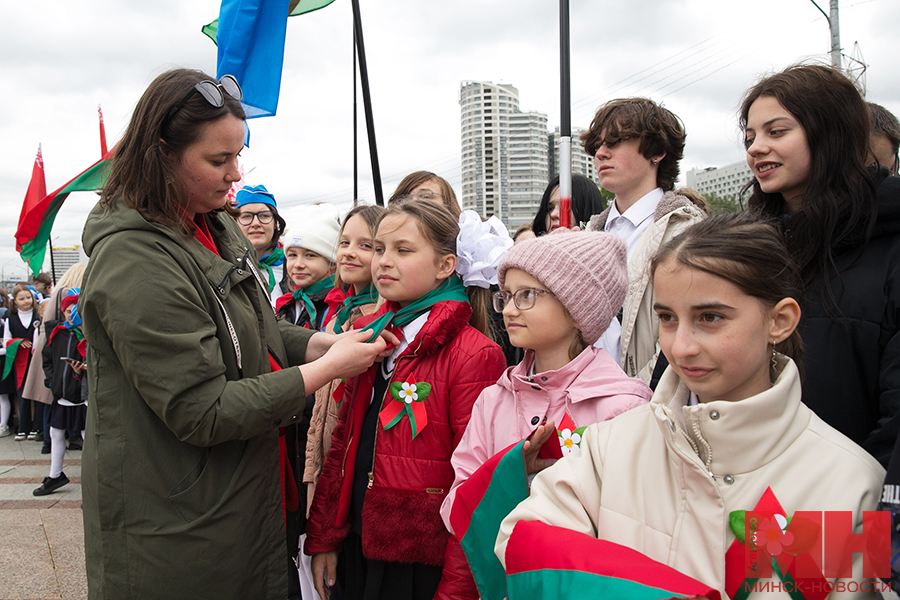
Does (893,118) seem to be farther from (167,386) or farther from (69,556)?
(69,556)

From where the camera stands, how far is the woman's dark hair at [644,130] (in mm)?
2639

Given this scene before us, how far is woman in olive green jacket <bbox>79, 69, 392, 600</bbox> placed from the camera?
1.65 m

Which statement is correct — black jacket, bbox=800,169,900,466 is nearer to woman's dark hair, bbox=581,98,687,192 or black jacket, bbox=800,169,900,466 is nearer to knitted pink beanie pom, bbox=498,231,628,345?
knitted pink beanie pom, bbox=498,231,628,345

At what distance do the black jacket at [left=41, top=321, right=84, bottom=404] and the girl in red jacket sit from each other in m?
5.62

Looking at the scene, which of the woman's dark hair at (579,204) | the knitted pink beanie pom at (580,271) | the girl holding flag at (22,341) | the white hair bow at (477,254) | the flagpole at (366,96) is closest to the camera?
the knitted pink beanie pom at (580,271)

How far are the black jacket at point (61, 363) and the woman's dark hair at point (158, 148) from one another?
580 centimetres

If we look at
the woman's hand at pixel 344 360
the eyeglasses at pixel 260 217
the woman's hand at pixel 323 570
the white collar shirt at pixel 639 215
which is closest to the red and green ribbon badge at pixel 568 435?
the woman's hand at pixel 344 360

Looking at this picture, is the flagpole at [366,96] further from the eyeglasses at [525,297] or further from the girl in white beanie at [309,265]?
the eyeglasses at [525,297]

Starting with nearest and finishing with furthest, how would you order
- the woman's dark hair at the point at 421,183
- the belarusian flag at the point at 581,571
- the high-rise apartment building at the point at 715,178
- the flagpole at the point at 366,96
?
the belarusian flag at the point at 581,571 → the woman's dark hair at the point at 421,183 → the flagpole at the point at 366,96 → the high-rise apartment building at the point at 715,178

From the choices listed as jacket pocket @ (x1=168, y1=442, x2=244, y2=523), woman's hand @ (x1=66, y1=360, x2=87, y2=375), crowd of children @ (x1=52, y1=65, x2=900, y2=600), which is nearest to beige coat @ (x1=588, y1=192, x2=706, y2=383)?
crowd of children @ (x1=52, y1=65, x2=900, y2=600)

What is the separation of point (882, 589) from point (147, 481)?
176 cm

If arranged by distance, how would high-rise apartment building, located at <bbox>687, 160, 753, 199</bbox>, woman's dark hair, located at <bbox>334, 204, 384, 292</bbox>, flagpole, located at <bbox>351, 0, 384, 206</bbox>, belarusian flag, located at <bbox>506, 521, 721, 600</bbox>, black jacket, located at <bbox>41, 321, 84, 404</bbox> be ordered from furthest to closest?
high-rise apartment building, located at <bbox>687, 160, 753, 199</bbox> → black jacket, located at <bbox>41, 321, 84, 404</bbox> → flagpole, located at <bbox>351, 0, 384, 206</bbox> → woman's dark hair, located at <bbox>334, 204, 384, 292</bbox> → belarusian flag, located at <bbox>506, 521, 721, 600</bbox>

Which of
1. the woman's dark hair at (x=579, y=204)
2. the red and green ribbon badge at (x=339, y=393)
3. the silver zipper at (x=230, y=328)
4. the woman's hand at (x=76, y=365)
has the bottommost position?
the woman's hand at (x=76, y=365)

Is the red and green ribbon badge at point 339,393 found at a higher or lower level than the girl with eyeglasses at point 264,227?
lower
